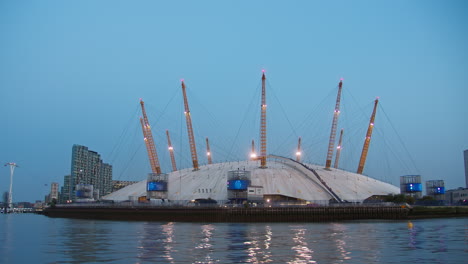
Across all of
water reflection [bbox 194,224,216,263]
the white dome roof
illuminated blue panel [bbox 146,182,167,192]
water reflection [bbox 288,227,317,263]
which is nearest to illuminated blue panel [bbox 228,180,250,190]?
the white dome roof

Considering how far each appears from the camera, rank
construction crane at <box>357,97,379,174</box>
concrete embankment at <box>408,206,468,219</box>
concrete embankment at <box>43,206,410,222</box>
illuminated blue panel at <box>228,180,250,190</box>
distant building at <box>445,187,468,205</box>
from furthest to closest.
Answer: distant building at <box>445,187,468,205</box> → construction crane at <box>357,97,379,174</box> → concrete embankment at <box>408,206,468,219</box> → illuminated blue panel at <box>228,180,250,190</box> → concrete embankment at <box>43,206,410,222</box>

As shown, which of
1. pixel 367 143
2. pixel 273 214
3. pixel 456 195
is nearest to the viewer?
pixel 273 214

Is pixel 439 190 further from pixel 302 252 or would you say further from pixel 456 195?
pixel 302 252

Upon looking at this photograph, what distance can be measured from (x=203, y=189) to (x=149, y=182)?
1479cm

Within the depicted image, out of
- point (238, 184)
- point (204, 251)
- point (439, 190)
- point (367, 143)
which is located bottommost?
point (204, 251)

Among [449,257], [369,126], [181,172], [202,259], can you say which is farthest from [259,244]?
[369,126]

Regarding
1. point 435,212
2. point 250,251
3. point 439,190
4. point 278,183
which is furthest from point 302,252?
point 439,190

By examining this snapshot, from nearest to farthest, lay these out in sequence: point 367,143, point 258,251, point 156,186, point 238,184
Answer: point 258,251
point 238,184
point 156,186
point 367,143

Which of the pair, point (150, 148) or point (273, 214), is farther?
point (150, 148)

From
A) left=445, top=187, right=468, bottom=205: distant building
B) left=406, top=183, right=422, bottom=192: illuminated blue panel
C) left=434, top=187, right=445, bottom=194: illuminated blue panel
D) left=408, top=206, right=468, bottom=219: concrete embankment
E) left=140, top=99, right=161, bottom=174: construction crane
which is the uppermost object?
left=140, top=99, right=161, bottom=174: construction crane

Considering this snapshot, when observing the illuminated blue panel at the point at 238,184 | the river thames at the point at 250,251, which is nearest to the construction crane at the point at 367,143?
the illuminated blue panel at the point at 238,184

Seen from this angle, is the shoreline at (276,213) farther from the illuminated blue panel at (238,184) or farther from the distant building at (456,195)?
the distant building at (456,195)

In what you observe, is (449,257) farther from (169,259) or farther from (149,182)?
(149,182)

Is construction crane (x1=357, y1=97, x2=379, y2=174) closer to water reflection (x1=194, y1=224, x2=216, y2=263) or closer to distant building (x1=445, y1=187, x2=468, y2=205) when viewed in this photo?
distant building (x1=445, y1=187, x2=468, y2=205)
